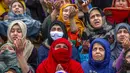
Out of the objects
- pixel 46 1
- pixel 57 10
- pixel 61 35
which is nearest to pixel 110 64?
pixel 61 35

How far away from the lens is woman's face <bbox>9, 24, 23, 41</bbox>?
7.86 meters

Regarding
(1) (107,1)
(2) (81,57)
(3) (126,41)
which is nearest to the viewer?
(3) (126,41)

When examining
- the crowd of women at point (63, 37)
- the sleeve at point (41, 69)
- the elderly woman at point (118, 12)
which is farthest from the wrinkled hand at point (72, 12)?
the sleeve at point (41, 69)

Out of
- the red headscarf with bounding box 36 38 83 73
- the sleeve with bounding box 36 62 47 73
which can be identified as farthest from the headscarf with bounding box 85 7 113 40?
the sleeve with bounding box 36 62 47 73

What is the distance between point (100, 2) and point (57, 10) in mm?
1814

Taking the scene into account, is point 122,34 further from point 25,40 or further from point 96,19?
point 25,40

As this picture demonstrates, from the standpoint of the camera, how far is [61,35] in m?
7.98

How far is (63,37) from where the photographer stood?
7.95 metres

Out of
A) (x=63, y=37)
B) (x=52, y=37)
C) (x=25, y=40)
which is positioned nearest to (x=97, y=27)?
(x=63, y=37)

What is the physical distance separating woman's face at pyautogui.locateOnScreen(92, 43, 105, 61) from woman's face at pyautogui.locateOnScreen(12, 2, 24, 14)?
5.73 feet

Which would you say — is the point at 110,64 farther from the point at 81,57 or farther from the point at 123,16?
the point at 123,16

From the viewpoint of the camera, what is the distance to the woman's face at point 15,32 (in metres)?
7.86

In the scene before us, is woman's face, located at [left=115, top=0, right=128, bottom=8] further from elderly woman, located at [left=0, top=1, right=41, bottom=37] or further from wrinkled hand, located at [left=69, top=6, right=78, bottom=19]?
elderly woman, located at [left=0, top=1, right=41, bottom=37]

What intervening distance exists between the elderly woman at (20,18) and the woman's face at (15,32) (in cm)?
50
